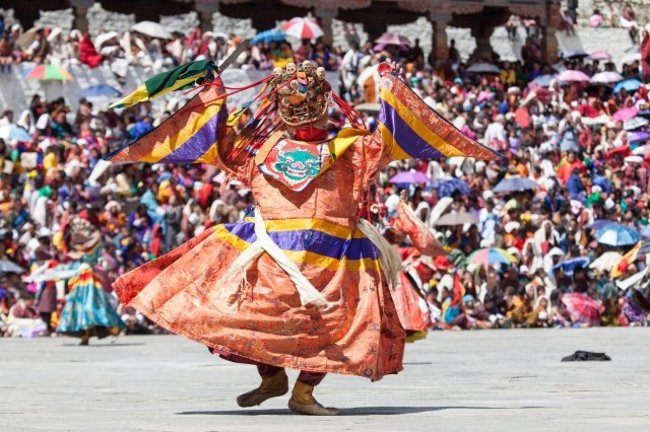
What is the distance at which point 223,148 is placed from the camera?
36.2 feet

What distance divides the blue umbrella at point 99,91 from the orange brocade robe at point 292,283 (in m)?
19.7

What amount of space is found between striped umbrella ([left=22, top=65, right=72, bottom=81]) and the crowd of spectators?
375 mm

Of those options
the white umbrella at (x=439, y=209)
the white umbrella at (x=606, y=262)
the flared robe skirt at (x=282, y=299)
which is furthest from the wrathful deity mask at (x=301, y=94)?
the white umbrella at (x=439, y=209)

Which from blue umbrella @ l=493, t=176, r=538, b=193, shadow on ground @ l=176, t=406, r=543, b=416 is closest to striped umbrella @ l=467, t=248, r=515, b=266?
blue umbrella @ l=493, t=176, r=538, b=193

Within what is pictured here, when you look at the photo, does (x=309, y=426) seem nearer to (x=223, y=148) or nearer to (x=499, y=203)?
(x=223, y=148)

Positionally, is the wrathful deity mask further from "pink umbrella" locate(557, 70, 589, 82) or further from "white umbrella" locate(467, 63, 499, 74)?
"white umbrella" locate(467, 63, 499, 74)

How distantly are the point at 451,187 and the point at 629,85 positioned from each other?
7618 millimetres

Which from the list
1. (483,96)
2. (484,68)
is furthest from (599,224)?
(484,68)

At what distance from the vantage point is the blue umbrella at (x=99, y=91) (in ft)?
99.8

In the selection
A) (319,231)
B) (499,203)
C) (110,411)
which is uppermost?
(319,231)

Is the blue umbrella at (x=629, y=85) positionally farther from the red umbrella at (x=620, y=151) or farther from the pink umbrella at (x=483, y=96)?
the red umbrella at (x=620, y=151)

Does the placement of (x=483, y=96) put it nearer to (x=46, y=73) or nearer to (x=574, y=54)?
(x=574, y=54)

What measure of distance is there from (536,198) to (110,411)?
795 inches

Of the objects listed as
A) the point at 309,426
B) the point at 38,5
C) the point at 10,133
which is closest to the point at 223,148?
the point at 309,426
